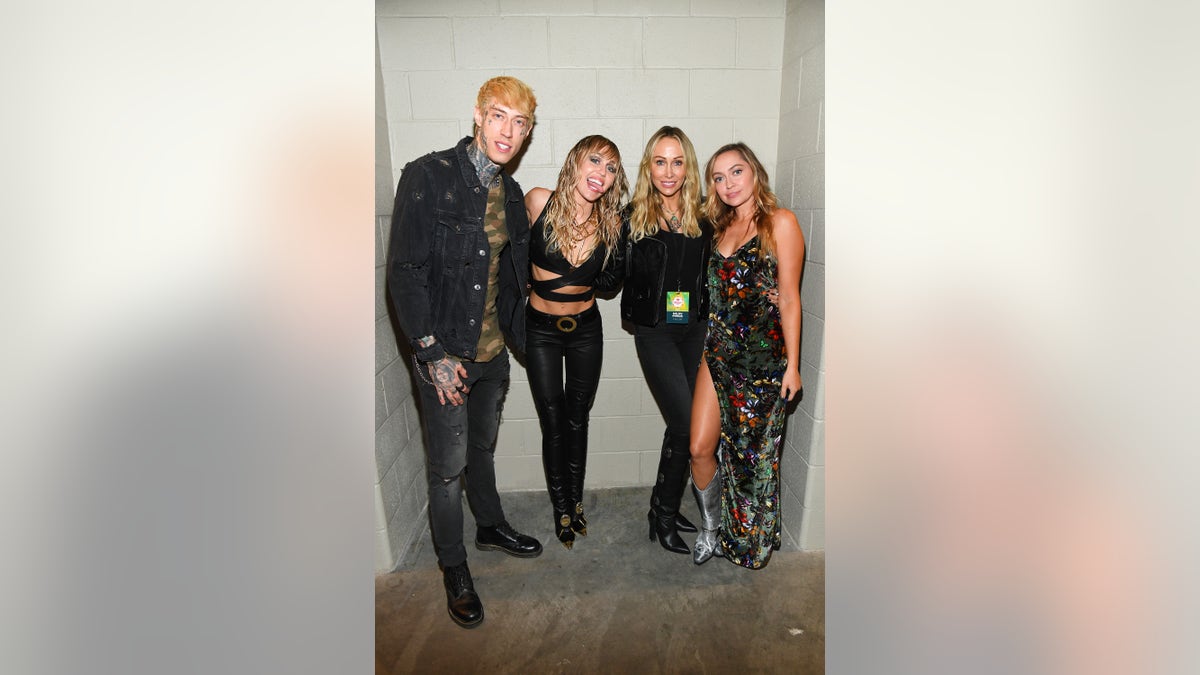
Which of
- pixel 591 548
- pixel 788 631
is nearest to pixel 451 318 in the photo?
pixel 591 548

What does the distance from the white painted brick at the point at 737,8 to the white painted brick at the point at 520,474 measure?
6.93ft

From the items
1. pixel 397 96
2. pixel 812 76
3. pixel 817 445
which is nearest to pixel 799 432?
pixel 817 445

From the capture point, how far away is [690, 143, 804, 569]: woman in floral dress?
77.2 inches

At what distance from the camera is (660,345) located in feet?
7.48

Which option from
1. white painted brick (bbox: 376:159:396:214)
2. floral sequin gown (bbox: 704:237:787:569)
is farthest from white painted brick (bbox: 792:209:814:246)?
white painted brick (bbox: 376:159:396:214)

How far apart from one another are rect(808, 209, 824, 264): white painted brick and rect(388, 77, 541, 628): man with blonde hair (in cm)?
112

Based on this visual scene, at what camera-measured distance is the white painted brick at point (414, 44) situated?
2.03m

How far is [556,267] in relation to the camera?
6.89 feet

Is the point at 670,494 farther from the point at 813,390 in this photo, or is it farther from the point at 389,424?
the point at 389,424

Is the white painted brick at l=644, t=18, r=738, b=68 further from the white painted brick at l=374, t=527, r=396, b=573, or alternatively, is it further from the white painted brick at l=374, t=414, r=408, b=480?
the white painted brick at l=374, t=527, r=396, b=573
